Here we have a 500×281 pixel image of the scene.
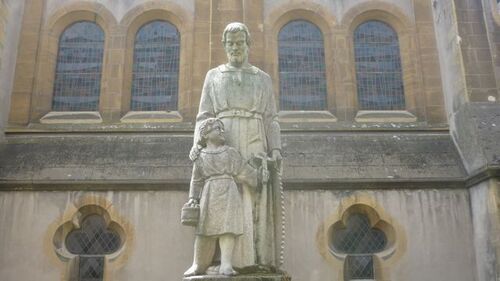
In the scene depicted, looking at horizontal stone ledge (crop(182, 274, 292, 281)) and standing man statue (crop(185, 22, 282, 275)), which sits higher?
standing man statue (crop(185, 22, 282, 275))

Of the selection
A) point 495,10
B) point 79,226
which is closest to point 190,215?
point 79,226

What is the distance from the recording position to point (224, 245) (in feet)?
15.8

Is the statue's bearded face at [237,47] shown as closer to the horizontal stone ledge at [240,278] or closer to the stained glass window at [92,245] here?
the horizontal stone ledge at [240,278]

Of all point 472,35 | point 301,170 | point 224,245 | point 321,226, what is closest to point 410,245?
point 321,226

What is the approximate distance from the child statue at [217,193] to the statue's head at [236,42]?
2.44 feet

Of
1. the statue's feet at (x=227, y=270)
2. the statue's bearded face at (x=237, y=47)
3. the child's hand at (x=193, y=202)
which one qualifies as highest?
the statue's bearded face at (x=237, y=47)

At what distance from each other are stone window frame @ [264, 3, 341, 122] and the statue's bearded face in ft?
20.0

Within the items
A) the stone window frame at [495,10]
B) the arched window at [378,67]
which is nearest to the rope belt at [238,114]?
the arched window at [378,67]

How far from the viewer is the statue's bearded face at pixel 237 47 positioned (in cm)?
540

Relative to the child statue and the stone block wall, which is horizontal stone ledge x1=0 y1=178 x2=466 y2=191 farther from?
the child statue

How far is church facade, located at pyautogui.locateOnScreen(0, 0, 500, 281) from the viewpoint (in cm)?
982

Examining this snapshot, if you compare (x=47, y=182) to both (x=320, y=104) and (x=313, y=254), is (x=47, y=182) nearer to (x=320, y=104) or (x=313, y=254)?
(x=313, y=254)

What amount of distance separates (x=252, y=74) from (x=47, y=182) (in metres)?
5.92

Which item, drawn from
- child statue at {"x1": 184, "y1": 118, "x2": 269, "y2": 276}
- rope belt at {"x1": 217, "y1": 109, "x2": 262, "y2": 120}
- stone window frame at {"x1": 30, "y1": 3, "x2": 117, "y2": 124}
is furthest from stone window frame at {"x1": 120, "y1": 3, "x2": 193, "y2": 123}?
child statue at {"x1": 184, "y1": 118, "x2": 269, "y2": 276}
